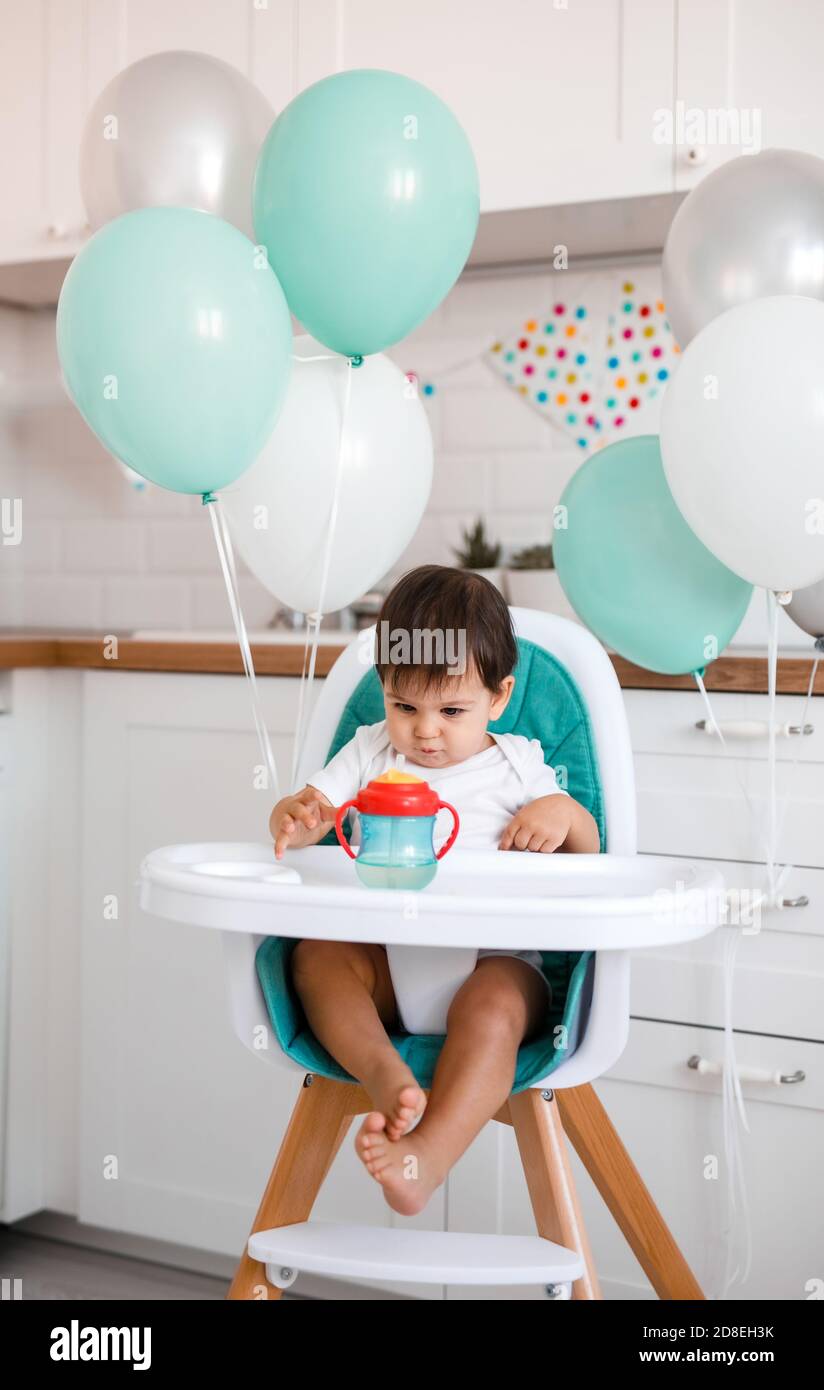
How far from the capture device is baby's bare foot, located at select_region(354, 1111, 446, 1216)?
105 cm

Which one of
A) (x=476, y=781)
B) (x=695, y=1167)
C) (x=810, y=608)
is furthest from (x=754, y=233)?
(x=695, y=1167)

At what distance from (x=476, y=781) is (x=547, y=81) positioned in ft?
3.83

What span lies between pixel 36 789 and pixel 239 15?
1.25 m

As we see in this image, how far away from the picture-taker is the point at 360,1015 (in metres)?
1.20

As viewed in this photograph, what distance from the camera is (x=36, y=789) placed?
200cm

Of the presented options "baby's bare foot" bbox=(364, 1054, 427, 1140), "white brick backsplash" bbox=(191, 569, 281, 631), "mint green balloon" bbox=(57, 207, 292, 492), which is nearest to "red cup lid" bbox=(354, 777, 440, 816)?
"baby's bare foot" bbox=(364, 1054, 427, 1140)

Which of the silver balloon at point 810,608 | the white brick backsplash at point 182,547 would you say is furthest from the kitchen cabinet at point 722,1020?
the white brick backsplash at point 182,547

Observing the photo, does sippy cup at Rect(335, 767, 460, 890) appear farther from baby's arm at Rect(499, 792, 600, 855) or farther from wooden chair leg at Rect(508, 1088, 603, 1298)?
wooden chair leg at Rect(508, 1088, 603, 1298)

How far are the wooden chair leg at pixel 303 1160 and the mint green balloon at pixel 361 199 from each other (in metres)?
0.70

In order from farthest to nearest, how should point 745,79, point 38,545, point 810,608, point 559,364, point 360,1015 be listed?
point 38,545
point 559,364
point 745,79
point 810,608
point 360,1015

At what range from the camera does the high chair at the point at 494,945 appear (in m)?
1.00

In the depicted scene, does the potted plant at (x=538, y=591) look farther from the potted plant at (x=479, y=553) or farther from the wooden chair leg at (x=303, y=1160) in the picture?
the wooden chair leg at (x=303, y=1160)

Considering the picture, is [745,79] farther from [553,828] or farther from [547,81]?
[553,828]

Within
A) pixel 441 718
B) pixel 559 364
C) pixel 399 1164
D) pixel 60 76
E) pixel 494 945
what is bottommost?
pixel 399 1164
